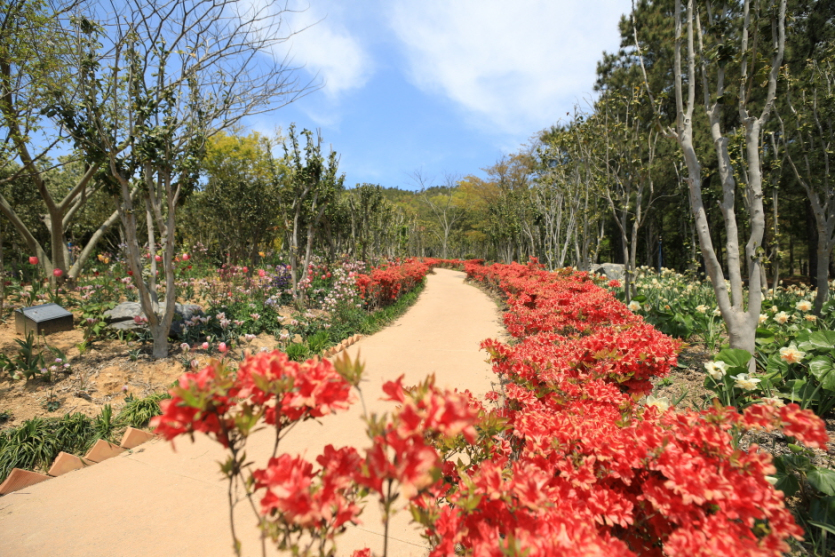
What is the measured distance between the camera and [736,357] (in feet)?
8.25

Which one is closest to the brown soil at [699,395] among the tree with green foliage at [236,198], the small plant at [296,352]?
the small plant at [296,352]

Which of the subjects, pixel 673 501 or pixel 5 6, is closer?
pixel 673 501

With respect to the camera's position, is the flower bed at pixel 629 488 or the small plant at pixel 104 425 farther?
the small plant at pixel 104 425

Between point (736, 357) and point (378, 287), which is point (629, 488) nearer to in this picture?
point (736, 357)

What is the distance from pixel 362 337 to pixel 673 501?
17.6 feet

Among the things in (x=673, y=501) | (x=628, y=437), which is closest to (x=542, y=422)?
(x=628, y=437)

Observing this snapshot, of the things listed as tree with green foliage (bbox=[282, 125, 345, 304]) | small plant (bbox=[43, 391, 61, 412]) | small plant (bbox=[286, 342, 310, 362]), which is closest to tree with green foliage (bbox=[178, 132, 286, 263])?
tree with green foliage (bbox=[282, 125, 345, 304])

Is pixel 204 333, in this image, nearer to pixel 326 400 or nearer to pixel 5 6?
pixel 326 400

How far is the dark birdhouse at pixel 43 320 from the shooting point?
4117 millimetres

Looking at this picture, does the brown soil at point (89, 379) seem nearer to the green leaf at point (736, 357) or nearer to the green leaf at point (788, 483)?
the green leaf at point (788, 483)

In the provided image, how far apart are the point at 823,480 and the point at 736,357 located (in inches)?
42.9

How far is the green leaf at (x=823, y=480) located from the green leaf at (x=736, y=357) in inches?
39.0

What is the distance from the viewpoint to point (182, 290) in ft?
22.0

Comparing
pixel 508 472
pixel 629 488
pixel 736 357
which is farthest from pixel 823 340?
pixel 508 472
